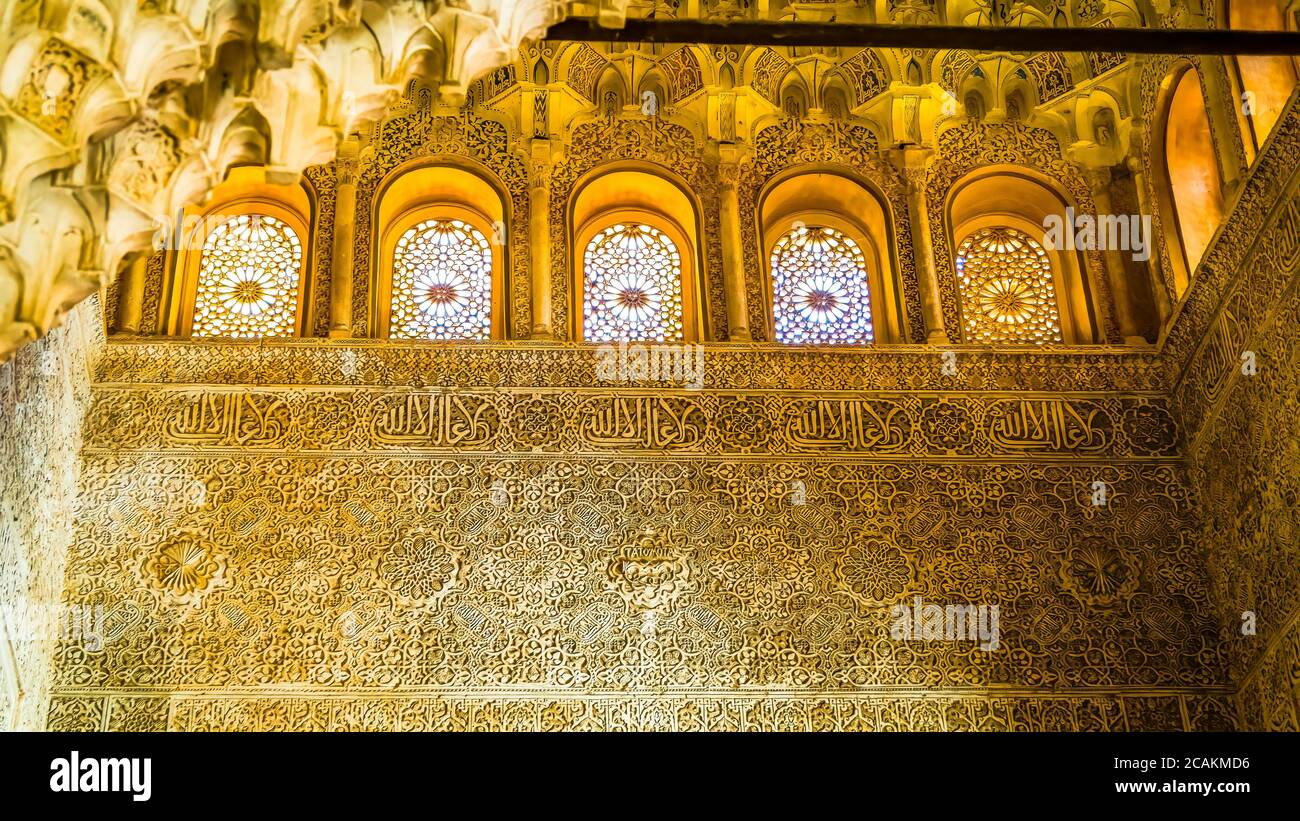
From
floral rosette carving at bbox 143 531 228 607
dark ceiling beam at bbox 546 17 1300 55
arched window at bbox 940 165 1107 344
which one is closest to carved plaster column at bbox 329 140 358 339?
floral rosette carving at bbox 143 531 228 607

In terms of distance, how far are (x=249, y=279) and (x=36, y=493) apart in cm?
169

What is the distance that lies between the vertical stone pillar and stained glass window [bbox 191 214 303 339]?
1864 mm

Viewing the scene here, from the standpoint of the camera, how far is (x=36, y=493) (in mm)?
6430

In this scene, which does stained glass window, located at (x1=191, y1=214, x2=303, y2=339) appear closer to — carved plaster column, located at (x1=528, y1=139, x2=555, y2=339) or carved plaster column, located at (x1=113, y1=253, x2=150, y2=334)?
carved plaster column, located at (x1=113, y1=253, x2=150, y2=334)

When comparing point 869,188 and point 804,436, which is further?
point 869,188

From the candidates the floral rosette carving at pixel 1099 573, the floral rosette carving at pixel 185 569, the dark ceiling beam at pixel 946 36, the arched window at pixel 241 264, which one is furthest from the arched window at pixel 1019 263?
the floral rosette carving at pixel 185 569

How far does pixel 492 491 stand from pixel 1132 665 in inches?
101

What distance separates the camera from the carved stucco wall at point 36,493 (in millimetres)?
6066

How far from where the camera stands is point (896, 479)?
723cm

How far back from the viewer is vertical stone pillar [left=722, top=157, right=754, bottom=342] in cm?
764

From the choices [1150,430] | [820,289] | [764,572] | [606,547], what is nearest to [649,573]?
[606,547]

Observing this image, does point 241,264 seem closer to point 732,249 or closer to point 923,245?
point 732,249
